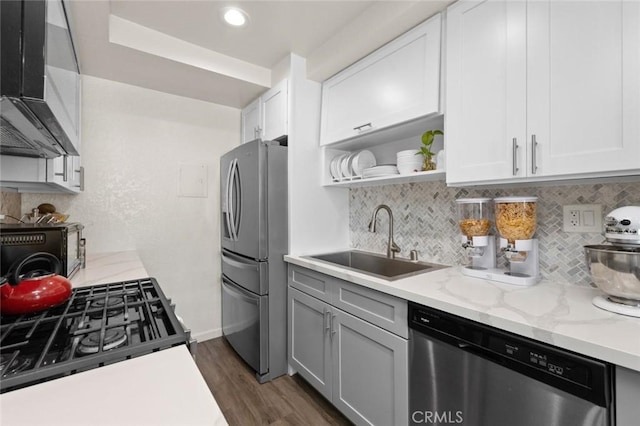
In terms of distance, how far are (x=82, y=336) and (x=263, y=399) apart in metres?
1.43

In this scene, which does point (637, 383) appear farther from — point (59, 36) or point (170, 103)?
point (170, 103)

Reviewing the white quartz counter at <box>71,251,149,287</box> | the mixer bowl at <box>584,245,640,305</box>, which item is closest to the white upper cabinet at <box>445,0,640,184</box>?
the mixer bowl at <box>584,245,640,305</box>

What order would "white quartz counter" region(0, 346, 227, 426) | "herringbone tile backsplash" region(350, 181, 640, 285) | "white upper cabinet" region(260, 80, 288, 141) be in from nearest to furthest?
1. "white quartz counter" region(0, 346, 227, 426)
2. "herringbone tile backsplash" region(350, 181, 640, 285)
3. "white upper cabinet" region(260, 80, 288, 141)

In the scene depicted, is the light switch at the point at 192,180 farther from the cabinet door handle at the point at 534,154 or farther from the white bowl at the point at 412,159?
the cabinet door handle at the point at 534,154

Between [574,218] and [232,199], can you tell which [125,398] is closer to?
[574,218]

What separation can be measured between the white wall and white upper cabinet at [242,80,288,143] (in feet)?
0.91

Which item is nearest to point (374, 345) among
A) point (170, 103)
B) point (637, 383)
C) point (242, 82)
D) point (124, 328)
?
point (637, 383)

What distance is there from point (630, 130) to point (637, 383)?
76 cm

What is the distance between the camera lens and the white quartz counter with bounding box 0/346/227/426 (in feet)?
1.69

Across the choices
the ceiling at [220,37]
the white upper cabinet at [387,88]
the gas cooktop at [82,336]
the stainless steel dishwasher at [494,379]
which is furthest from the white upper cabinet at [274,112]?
the stainless steel dishwasher at [494,379]

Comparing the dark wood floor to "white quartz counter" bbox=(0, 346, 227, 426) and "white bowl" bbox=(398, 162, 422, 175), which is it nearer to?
"white quartz counter" bbox=(0, 346, 227, 426)

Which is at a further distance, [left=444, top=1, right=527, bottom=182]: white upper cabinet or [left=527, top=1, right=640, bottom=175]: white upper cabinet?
[left=444, top=1, right=527, bottom=182]: white upper cabinet

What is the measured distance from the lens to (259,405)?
1.87 meters

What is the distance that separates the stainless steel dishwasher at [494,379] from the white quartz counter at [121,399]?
2.93 feet
